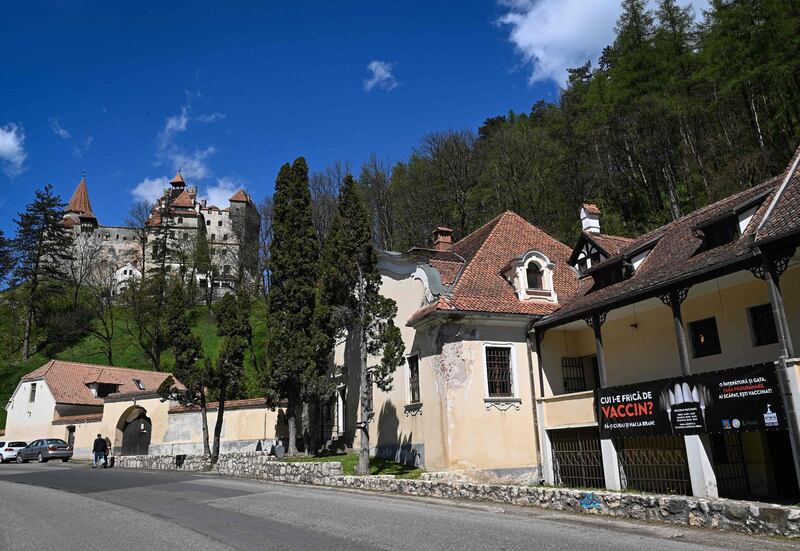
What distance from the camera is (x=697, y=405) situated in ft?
43.8

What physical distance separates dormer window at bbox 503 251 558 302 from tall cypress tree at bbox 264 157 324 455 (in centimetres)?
784

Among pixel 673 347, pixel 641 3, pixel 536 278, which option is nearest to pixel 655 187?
pixel 641 3

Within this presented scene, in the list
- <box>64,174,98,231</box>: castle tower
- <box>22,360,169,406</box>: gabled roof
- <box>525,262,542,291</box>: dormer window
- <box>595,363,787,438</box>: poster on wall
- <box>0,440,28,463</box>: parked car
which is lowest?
<box>0,440,28,463</box>: parked car

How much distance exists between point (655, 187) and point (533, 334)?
22.3 m

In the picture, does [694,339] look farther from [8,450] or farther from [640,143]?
[8,450]

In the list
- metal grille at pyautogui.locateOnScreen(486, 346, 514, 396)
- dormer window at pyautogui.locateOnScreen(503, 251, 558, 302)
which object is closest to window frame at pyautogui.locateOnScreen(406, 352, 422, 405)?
metal grille at pyautogui.locateOnScreen(486, 346, 514, 396)

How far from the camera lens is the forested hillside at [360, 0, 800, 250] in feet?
95.8

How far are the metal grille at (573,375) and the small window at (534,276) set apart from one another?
9.08 ft

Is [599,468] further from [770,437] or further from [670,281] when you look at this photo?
[670,281]

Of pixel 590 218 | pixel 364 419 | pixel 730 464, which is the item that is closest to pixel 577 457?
pixel 730 464

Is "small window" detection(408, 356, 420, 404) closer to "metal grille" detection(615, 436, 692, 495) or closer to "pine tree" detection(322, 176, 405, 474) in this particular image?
"pine tree" detection(322, 176, 405, 474)

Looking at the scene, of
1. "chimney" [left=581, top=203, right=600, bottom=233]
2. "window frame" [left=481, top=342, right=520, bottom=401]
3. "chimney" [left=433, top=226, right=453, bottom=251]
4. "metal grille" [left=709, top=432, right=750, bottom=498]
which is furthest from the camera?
"chimney" [left=433, top=226, right=453, bottom=251]

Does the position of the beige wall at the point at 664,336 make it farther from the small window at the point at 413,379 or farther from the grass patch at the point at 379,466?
the grass patch at the point at 379,466

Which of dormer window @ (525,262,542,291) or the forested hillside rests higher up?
the forested hillside
